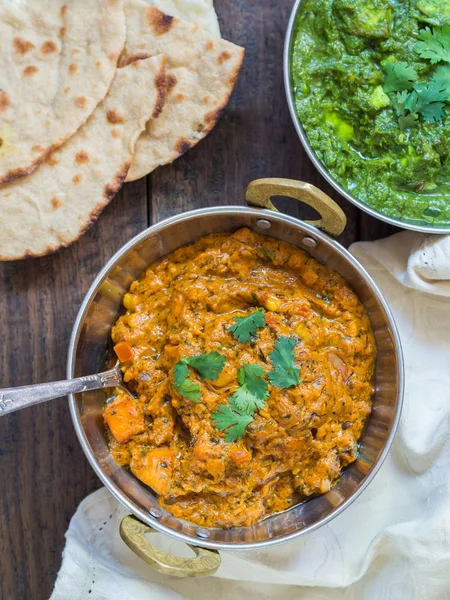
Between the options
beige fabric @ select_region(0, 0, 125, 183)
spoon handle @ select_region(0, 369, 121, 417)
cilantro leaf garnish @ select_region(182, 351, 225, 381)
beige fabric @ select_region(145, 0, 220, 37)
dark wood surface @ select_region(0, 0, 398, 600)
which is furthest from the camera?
dark wood surface @ select_region(0, 0, 398, 600)

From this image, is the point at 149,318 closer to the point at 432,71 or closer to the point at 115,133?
the point at 115,133

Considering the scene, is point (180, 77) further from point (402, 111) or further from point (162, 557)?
point (162, 557)

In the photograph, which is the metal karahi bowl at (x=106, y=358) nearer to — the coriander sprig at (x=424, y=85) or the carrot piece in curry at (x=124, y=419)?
the carrot piece in curry at (x=124, y=419)

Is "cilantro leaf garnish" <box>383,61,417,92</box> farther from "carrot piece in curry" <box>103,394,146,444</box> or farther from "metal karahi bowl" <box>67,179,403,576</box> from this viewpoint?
"carrot piece in curry" <box>103,394,146,444</box>

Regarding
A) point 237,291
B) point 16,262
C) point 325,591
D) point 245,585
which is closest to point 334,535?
point 325,591

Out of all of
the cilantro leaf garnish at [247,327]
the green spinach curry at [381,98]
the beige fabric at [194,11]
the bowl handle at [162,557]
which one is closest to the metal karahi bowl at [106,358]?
the bowl handle at [162,557]

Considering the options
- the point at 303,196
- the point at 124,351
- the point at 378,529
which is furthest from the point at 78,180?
the point at 378,529

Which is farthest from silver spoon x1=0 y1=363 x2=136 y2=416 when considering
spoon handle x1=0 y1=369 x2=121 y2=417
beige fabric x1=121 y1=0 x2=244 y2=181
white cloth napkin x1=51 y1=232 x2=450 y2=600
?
beige fabric x1=121 y1=0 x2=244 y2=181
